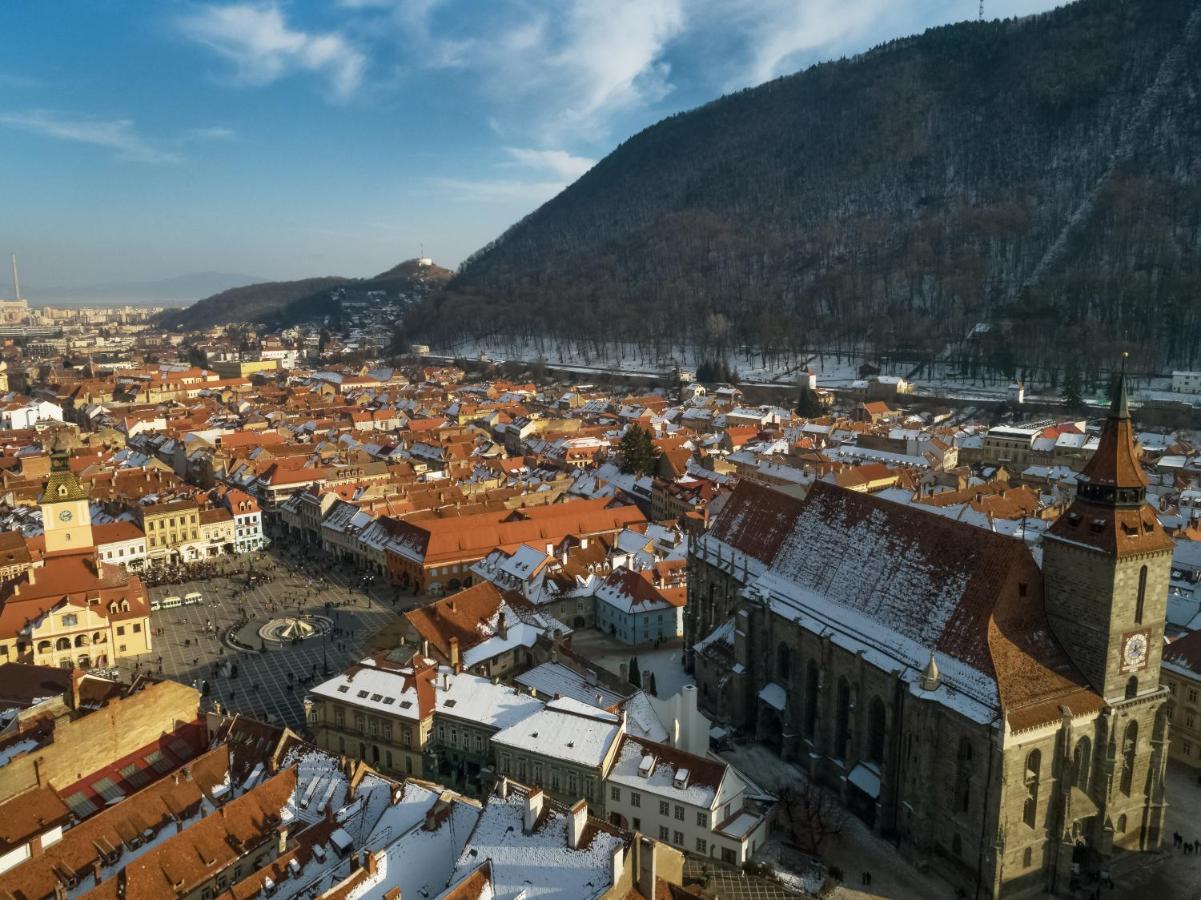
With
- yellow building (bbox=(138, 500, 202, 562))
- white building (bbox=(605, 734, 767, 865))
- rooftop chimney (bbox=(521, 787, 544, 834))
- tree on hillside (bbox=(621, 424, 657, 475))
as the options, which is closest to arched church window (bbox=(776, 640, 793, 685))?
white building (bbox=(605, 734, 767, 865))

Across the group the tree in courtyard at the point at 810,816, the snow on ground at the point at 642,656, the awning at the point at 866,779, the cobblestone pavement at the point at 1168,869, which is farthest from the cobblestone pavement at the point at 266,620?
the cobblestone pavement at the point at 1168,869

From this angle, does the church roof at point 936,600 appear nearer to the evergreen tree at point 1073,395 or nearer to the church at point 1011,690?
the church at point 1011,690

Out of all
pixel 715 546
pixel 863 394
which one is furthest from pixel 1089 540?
pixel 863 394

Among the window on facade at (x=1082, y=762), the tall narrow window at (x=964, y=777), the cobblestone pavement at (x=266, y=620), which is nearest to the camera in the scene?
the tall narrow window at (x=964, y=777)

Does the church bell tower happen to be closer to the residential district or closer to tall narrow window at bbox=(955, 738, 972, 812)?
the residential district

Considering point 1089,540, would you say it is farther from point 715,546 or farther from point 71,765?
point 71,765

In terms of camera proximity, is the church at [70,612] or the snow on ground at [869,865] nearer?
the snow on ground at [869,865]
